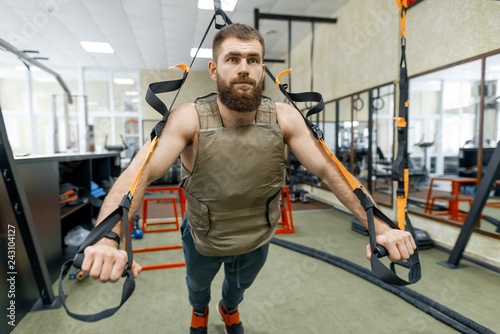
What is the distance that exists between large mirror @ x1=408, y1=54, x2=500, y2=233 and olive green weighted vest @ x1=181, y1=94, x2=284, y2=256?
3526mm

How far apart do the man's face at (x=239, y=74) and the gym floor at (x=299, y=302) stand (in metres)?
1.48

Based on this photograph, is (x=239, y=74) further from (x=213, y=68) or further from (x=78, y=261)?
(x=78, y=261)

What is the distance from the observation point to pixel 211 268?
160cm

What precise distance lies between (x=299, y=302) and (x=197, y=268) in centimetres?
105

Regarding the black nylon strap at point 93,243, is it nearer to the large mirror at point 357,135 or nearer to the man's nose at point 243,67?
the man's nose at point 243,67

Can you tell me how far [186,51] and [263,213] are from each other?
24.5 feet

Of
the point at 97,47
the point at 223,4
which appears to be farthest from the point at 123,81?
the point at 223,4

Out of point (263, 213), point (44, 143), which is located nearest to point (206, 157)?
point (263, 213)

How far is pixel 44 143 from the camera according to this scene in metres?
11.9

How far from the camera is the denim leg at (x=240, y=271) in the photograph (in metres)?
1.59

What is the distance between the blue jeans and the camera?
1.57 m

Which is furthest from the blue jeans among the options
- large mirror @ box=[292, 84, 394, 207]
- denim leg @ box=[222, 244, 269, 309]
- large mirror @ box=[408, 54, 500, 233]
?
large mirror @ box=[292, 84, 394, 207]

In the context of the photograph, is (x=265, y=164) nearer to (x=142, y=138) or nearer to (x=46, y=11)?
(x=46, y=11)

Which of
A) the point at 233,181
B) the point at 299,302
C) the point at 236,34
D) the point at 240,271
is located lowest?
the point at 299,302
